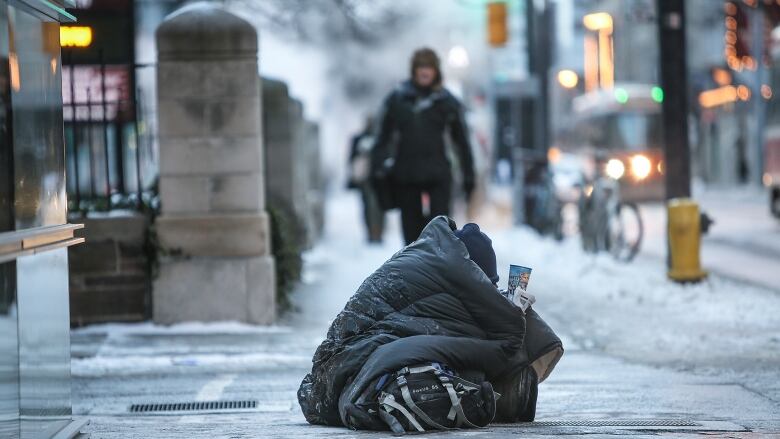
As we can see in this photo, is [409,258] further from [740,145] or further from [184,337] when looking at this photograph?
[740,145]

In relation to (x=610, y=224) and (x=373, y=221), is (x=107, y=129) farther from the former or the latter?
(x=373, y=221)

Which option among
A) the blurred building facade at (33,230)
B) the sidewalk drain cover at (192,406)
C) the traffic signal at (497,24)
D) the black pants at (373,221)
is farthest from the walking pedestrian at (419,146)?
the traffic signal at (497,24)

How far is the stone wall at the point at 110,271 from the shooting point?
10383mm

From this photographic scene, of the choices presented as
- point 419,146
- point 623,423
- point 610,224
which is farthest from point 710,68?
point 623,423

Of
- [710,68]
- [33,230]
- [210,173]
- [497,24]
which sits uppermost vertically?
[710,68]

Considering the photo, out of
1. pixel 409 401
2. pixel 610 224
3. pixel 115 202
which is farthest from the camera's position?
pixel 610 224

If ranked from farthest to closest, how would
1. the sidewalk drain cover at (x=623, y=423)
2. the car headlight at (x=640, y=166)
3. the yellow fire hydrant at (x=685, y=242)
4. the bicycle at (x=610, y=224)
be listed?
the car headlight at (x=640, y=166), the bicycle at (x=610, y=224), the yellow fire hydrant at (x=685, y=242), the sidewalk drain cover at (x=623, y=423)

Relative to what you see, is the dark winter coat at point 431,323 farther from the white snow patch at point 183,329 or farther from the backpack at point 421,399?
the white snow patch at point 183,329

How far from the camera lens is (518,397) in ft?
19.5

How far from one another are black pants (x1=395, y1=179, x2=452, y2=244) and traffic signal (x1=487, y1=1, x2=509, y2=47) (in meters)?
17.6

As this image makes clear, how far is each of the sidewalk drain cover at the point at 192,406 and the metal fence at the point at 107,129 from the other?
351 centimetres

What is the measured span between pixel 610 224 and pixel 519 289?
1008 centimetres

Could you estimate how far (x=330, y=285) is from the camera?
1370cm

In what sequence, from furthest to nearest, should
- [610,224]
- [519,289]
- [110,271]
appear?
1. [610,224]
2. [110,271]
3. [519,289]
